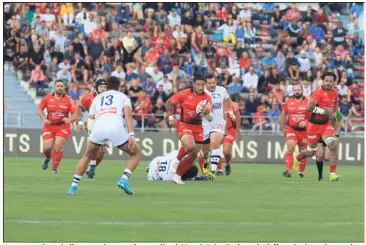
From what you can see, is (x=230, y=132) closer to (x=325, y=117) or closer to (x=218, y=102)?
(x=218, y=102)

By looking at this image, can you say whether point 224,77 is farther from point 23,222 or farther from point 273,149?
point 23,222

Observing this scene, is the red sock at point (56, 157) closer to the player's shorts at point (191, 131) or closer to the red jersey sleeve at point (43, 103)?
the red jersey sleeve at point (43, 103)

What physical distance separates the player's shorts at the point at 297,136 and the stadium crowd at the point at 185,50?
810 centimetres

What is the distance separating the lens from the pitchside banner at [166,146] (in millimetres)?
35906

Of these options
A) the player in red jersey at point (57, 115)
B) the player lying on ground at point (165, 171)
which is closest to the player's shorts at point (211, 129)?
the player lying on ground at point (165, 171)

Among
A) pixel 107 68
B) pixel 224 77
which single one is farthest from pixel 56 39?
pixel 224 77

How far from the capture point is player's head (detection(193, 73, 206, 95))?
22.7m

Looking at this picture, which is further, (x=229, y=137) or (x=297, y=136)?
(x=229, y=137)

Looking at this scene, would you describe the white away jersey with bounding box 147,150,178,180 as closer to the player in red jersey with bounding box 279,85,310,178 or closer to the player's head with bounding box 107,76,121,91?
the player in red jersey with bounding box 279,85,310,178

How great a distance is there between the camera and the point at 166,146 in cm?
3609

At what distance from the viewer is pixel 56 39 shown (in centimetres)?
3766

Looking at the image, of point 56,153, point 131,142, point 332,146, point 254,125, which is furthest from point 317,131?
point 254,125

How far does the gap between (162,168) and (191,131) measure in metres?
1.14

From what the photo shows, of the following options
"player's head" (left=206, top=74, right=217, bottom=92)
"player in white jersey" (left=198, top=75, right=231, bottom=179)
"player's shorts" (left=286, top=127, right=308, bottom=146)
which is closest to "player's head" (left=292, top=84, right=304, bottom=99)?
"player's shorts" (left=286, top=127, right=308, bottom=146)
